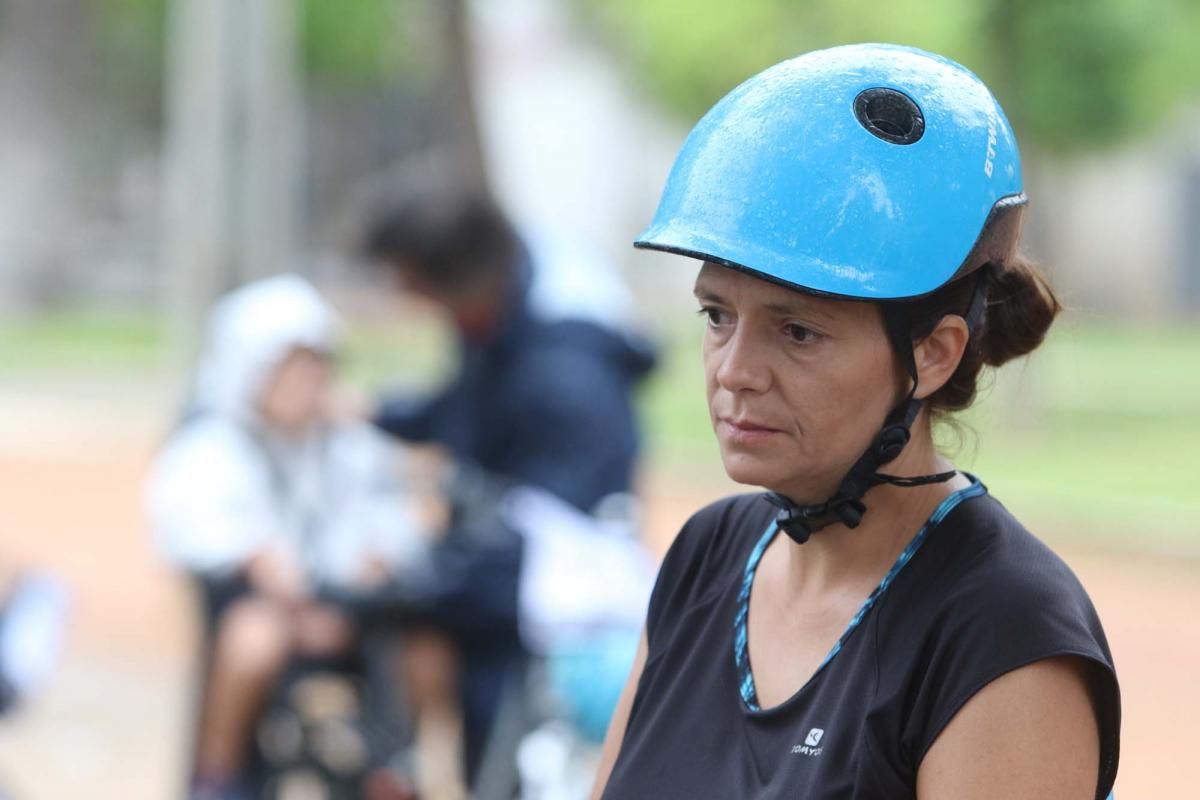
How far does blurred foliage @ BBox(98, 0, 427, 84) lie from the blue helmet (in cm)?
2779

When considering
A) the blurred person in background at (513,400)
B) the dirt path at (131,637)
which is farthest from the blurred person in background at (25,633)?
the blurred person in background at (513,400)

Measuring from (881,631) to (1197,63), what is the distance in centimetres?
1641

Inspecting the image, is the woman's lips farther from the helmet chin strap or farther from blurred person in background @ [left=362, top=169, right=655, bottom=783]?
blurred person in background @ [left=362, top=169, right=655, bottom=783]

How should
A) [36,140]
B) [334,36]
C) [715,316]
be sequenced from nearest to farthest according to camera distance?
1. [715,316]
2. [36,140]
3. [334,36]

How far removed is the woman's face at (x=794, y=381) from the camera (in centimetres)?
184

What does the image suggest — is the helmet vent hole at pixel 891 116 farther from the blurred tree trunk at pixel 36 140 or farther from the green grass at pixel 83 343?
the blurred tree trunk at pixel 36 140

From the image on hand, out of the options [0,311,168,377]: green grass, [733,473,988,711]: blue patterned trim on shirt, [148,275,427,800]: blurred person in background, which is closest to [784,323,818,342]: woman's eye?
[733,473,988,711]: blue patterned trim on shirt

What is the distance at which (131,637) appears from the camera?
8906mm

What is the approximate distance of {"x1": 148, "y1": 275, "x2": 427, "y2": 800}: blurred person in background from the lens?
16.7 ft

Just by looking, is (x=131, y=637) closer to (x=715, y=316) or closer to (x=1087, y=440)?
(x=715, y=316)

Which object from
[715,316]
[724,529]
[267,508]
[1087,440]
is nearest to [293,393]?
[267,508]

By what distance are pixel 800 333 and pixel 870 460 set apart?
16cm

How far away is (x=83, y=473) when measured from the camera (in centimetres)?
1368

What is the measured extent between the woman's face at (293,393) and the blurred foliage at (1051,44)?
1014cm
